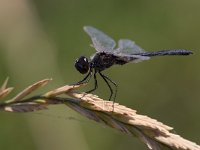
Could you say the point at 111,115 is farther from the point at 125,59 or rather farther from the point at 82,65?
the point at 125,59

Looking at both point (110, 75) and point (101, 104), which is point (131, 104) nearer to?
point (110, 75)

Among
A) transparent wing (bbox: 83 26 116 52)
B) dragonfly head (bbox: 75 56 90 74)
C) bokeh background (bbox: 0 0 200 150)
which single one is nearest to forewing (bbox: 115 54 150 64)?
transparent wing (bbox: 83 26 116 52)

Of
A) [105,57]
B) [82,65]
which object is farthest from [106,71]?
[82,65]

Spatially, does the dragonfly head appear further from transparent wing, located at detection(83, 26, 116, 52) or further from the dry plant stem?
the dry plant stem

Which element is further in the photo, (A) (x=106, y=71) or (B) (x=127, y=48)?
(A) (x=106, y=71)

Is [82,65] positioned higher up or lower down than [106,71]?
higher up

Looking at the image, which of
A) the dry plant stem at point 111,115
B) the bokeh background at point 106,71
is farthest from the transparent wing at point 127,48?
the dry plant stem at point 111,115

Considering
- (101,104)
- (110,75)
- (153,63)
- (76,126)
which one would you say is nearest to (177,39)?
(153,63)
